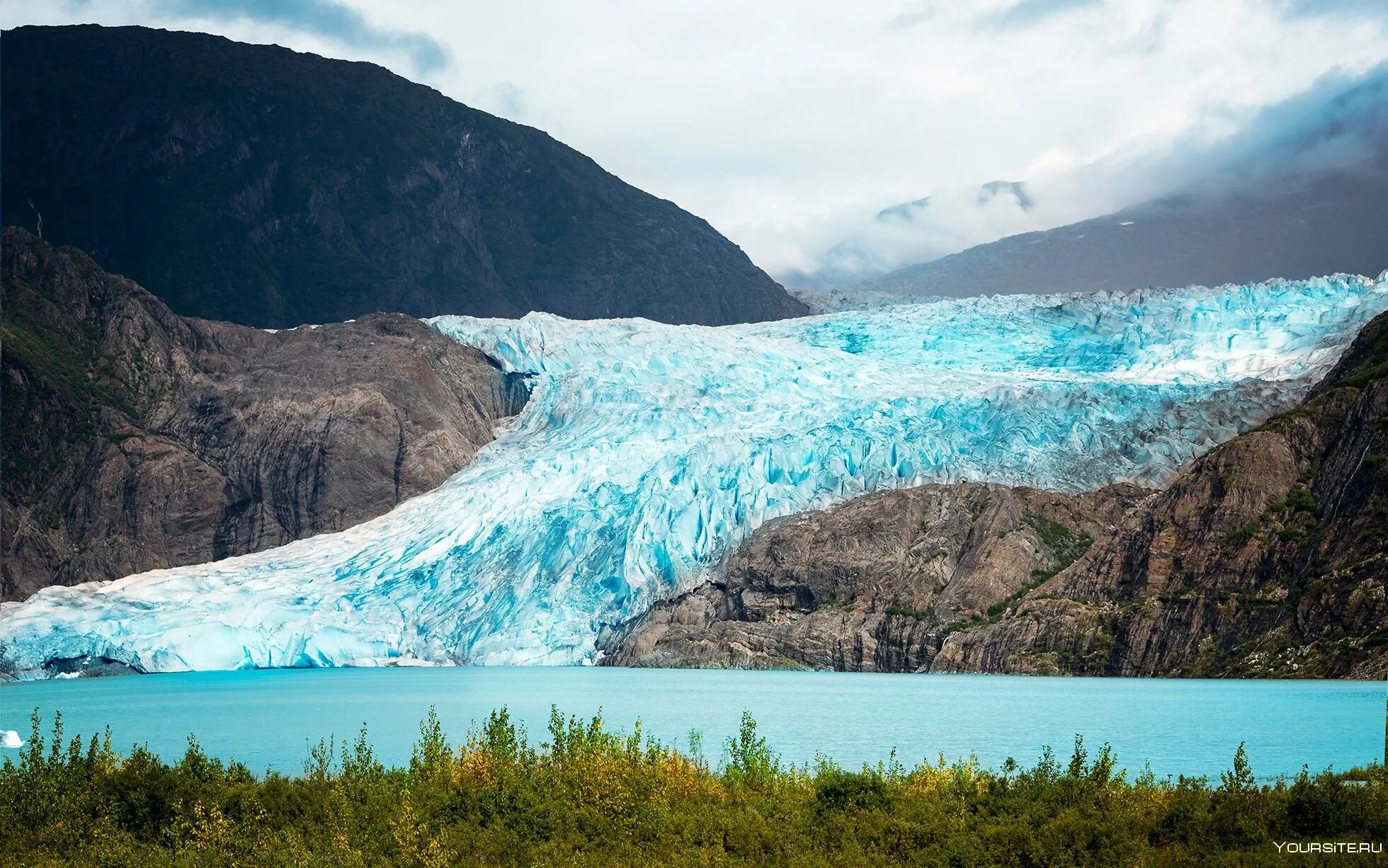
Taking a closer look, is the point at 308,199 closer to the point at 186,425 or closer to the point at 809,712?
the point at 186,425

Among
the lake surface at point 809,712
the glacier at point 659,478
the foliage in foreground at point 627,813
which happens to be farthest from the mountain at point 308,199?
the foliage in foreground at point 627,813

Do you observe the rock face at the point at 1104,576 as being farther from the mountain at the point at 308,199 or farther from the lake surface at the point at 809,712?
the mountain at the point at 308,199

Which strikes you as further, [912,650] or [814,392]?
[814,392]

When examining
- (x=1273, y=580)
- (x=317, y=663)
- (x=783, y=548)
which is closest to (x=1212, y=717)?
(x=1273, y=580)

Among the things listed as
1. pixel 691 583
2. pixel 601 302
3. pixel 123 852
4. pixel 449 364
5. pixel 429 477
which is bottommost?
pixel 123 852

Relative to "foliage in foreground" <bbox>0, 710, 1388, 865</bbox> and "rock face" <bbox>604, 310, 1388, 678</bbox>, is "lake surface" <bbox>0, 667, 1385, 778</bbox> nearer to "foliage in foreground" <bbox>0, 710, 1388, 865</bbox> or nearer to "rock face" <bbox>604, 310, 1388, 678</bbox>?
"rock face" <bbox>604, 310, 1388, 678</bbox>

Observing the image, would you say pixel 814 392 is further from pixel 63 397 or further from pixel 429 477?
pixel 63 397

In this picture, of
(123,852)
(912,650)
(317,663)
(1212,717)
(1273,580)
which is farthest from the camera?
(317,663)
